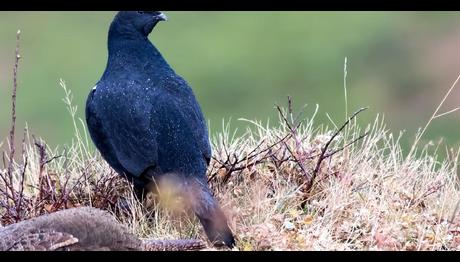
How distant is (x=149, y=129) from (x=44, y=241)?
1.38 m

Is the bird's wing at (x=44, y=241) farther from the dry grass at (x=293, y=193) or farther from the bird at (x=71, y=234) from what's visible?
the dry grass at (x=293, y=193)

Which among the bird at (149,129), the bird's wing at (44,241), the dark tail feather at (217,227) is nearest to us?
the bird's wing at (44,241)

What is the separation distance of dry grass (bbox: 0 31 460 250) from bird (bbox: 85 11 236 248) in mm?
202

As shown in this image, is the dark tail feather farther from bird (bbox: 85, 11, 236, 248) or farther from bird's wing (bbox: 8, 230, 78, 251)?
bird's wing (bbox: 8, 230, 78, 251)

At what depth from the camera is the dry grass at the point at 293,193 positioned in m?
7.31

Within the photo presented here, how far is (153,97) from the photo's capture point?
7859 mm

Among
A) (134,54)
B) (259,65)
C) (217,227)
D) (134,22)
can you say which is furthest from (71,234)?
(259,65)

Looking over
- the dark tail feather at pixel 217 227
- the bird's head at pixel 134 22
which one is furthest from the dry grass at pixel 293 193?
the bird's head at pixel 134 22

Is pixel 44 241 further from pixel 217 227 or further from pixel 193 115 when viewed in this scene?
pixel 193 115

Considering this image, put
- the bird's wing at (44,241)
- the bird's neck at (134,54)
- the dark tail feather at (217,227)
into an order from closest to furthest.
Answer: the bird's wing at (44,241), the dark tail feather at (217,227), the bird's neck at (134,54)

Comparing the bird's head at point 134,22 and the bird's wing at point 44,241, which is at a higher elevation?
the bird's head at point 134,22

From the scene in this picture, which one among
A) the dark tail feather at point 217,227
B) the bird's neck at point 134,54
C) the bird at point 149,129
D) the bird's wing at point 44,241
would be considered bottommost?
the dark tail feather at point 217,227

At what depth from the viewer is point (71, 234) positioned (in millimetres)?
6715
